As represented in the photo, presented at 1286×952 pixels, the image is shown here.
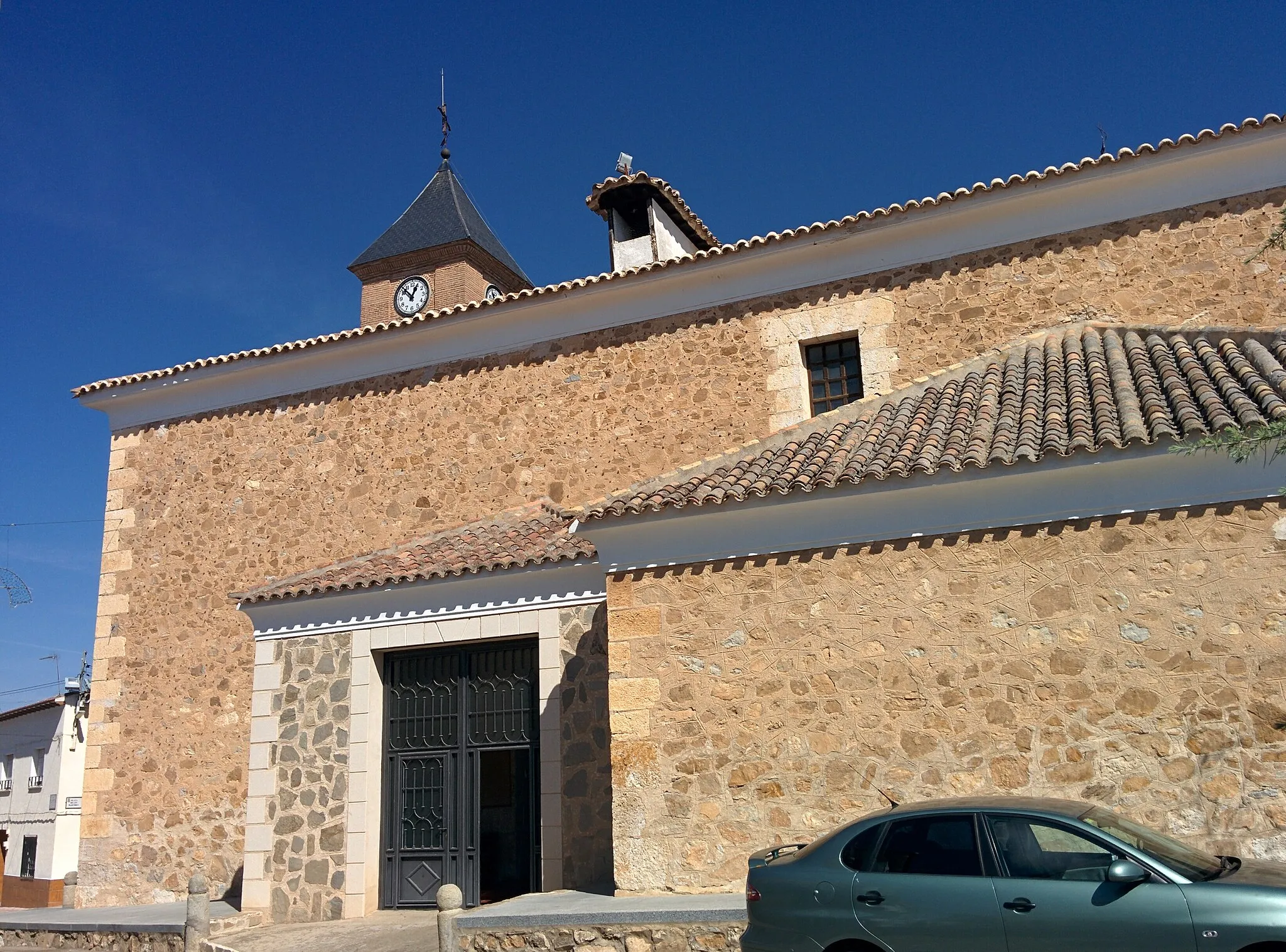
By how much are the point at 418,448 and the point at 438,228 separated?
40.6 feet

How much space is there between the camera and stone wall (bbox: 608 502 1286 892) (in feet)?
23.2

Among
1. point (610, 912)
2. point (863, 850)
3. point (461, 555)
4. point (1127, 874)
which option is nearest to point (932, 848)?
point (863, 850)

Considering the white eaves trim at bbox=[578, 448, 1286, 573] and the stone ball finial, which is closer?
the white eaves trim at bbox=[578, 448, 1286, 573]

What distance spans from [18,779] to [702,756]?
84.7 feet

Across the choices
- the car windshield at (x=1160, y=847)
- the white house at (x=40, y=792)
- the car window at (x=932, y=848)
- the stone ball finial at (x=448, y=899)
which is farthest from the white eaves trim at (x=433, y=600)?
the white house at (x=40, y=792)

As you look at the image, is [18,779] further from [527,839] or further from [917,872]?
[917,872]

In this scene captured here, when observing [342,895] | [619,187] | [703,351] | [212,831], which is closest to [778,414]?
[703,351]

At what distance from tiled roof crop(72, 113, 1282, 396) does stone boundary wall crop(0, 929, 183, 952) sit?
720 centimetres

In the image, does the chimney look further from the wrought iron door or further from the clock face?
the clock face

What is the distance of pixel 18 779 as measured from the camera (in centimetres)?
2752

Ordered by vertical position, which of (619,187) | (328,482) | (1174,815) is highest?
(619,187)

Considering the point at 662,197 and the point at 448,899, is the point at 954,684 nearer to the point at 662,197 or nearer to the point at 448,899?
the point at 448,899

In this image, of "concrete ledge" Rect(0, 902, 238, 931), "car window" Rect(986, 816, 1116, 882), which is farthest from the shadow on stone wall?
"car window" Rect(986, 816, 1116, 882)

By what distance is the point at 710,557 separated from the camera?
852cm
